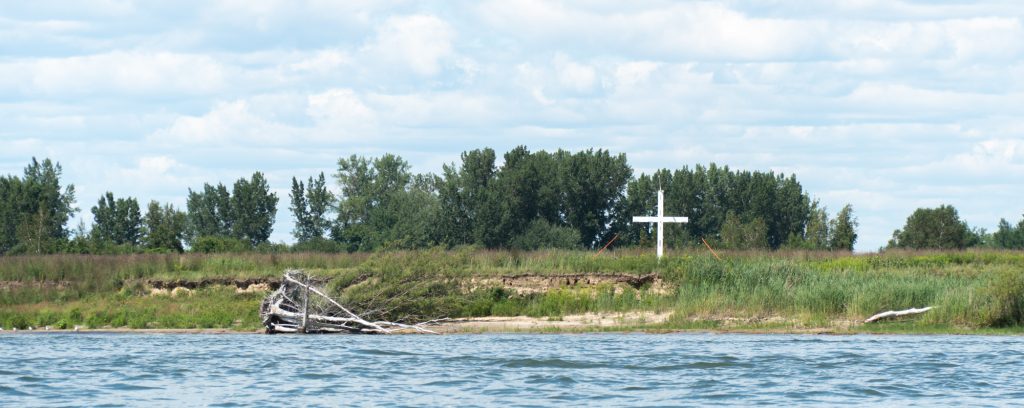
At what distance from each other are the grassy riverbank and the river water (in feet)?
8.60

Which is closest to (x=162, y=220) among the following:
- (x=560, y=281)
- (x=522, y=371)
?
(x=560, y=281)

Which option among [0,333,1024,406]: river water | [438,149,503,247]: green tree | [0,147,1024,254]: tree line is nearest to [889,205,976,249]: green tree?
[0,147,1024,254]: tree line

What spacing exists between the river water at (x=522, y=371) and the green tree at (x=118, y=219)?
6488 centimetres

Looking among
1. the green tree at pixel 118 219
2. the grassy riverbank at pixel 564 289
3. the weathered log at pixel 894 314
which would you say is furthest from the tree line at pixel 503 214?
the weathered log at pixel 894 314

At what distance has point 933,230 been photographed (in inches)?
3310

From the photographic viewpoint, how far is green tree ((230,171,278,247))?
101m

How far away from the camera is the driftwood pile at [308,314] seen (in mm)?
38031

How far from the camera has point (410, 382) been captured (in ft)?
84.4

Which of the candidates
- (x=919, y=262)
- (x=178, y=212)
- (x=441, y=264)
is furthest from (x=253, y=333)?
(x=178, y=212)

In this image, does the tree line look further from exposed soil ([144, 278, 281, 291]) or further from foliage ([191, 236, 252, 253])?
exposed soil ([144, 278, 281, 291])

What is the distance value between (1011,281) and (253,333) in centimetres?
2102

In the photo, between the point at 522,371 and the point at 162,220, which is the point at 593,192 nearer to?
the point at 162,220

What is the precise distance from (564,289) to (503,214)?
36.6 meters

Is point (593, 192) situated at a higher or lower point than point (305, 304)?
higher
